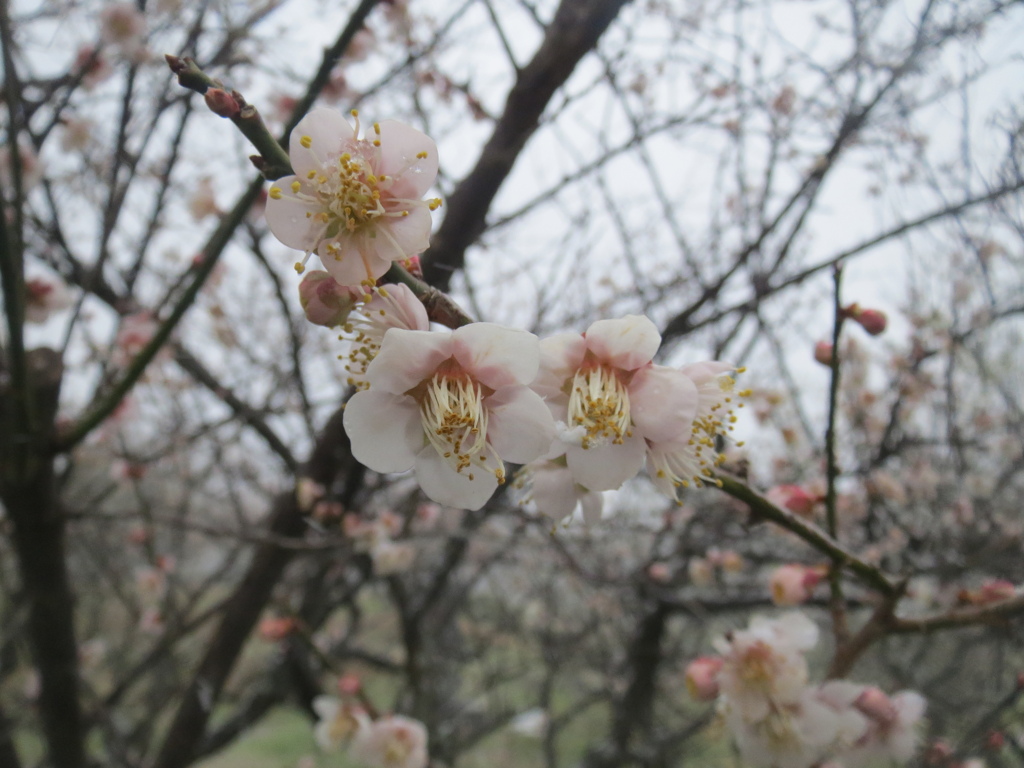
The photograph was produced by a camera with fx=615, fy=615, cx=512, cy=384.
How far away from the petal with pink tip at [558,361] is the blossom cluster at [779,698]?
0.77 meters

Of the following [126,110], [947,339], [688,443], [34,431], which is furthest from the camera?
[947,339]

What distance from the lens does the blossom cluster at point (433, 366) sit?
65 cm

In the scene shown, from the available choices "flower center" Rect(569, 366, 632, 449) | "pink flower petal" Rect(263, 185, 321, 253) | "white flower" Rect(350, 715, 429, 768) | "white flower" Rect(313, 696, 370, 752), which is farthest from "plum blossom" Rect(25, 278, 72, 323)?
"flower center" Rect(569, 366, 632, 449)

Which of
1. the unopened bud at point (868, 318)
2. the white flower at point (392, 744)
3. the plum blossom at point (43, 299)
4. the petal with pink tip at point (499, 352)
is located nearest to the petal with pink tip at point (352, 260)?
the petal with pink tip at point (499, 352)

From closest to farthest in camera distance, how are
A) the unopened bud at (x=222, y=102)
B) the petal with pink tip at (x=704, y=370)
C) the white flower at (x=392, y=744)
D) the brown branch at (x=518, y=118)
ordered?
the unopened bud at (x=222, y=102) → the petal with pink tip at (x=704, y=370) → the brown branch at (x=518, y=118) → the white flower at (x=392, y=744)

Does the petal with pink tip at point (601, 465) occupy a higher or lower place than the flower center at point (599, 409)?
lower

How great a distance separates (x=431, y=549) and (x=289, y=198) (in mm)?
4442

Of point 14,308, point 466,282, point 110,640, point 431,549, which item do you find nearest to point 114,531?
point 110,640

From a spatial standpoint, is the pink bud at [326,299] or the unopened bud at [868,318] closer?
the pink bud at [326,299]

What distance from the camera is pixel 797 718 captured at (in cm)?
114

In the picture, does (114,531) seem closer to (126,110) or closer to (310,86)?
(126,110)

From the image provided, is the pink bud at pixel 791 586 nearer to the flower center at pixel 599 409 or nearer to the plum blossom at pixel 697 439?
the plum blossom at pixel 697 439

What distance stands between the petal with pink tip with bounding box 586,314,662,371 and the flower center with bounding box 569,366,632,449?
0.02 meters

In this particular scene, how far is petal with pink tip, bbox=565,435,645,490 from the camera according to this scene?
0.68m
